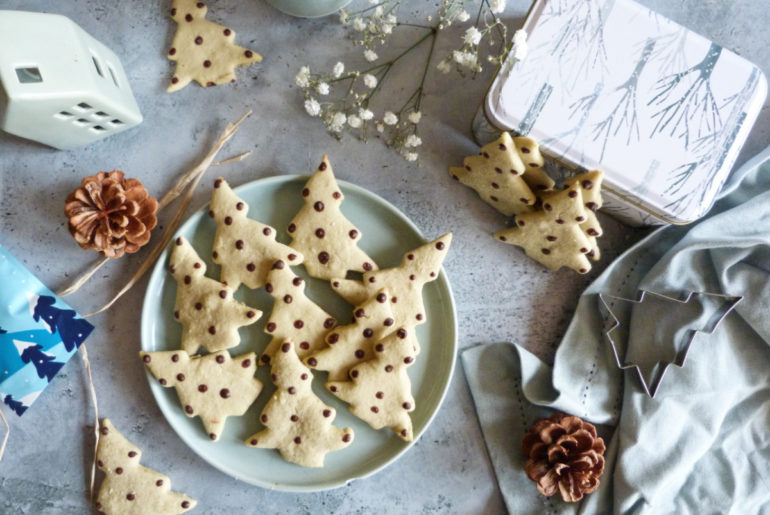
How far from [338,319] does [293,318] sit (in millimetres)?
85

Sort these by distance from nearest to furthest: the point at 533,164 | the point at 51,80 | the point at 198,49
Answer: the point at 51,80, the point at 533,164, the point at 198,49

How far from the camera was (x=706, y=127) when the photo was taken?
3.30 ft

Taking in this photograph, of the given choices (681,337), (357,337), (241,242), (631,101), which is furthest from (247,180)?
(681,337)

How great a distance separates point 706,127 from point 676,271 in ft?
0.80

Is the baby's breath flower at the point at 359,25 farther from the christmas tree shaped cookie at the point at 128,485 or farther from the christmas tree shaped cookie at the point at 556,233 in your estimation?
the christmas tree shaped cookie at the point at 128,485

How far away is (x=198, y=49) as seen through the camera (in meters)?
1.10

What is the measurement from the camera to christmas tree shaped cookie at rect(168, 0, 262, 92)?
1096 mm

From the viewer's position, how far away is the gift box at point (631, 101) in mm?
986

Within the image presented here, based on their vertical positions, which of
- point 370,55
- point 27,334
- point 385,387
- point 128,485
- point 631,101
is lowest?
point 128,485

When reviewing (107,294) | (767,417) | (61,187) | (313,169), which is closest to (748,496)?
(767,417)

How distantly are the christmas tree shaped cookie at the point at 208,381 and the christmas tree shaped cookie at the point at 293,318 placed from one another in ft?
0.18

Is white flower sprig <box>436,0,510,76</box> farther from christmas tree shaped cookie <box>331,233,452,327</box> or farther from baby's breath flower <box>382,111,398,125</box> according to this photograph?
christmas tree shaped cookie <box>331,233,452,327</box>

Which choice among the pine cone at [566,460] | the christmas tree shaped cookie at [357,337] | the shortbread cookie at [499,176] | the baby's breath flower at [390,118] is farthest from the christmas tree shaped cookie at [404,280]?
the pine cone at [566,460]

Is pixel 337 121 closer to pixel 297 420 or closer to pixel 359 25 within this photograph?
pixel 359 25
